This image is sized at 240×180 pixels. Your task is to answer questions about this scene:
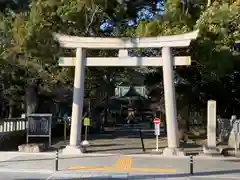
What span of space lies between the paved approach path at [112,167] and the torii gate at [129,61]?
170cm

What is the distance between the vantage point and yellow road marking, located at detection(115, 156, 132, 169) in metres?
16.2

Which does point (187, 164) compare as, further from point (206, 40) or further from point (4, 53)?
point (4, 53)

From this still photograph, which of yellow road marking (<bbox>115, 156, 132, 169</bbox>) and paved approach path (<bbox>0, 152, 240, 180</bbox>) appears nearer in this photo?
paved approach path (<bbox>0, 152, 240, 180</bbox>)

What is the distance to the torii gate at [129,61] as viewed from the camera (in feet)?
68.8

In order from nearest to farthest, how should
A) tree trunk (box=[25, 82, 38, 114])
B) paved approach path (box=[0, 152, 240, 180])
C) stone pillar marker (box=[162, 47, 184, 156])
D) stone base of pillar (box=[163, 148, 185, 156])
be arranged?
paved approach path (box=[0, 152, 240, 180])
stone base of pillar (box=[163, 148, 185, 156])
stone pillar marker (box=[162, 47, 184, 156])
tree trunk (box=[25, 82, 38, 114])

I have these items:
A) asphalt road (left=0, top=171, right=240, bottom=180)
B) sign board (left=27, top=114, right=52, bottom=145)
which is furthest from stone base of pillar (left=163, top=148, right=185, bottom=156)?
sign board (left=27, top=114, right=52, bottom=145)

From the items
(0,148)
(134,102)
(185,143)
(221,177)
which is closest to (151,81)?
(185,143)

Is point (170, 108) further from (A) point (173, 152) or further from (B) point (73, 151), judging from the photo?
(B) point (73, 151)

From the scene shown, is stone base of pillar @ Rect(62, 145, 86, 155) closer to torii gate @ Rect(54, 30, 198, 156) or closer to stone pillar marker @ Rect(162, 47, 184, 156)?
torii gate @ Rect(54, 30, 198, 156)

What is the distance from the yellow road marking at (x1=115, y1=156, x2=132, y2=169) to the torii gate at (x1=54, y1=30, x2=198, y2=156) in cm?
277

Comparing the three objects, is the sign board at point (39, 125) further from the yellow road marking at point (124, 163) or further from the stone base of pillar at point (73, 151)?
the yellow road marking at point (124, 163)

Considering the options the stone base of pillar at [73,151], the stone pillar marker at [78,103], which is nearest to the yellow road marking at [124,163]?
Answer: the stone base of pillar at [73,151]

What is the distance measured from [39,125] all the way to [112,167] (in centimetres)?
947

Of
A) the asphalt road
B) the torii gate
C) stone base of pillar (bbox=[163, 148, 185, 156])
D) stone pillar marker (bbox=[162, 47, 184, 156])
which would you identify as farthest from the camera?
the torii gate
